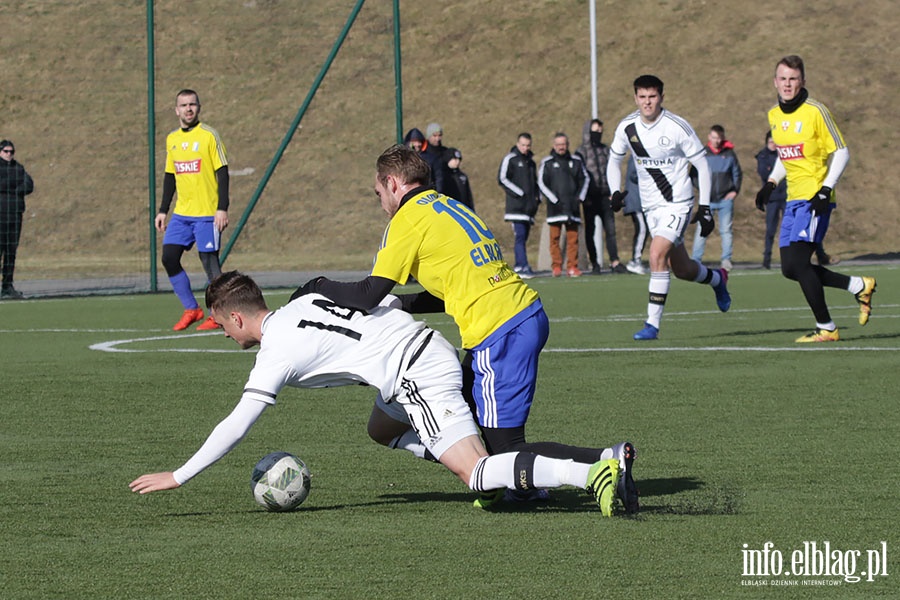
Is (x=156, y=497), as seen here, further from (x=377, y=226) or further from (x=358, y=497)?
(x=377, y=226)

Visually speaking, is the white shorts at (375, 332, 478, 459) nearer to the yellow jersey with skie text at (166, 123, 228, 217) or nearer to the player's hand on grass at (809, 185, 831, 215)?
the player's hand on grass at (809, 185, 831, 215)

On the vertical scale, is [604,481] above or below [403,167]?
below

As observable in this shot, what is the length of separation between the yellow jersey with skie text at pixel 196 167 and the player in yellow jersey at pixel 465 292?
897 cm

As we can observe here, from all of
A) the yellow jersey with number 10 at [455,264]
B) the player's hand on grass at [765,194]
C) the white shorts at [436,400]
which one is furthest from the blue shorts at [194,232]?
the white shorts at [436,400]

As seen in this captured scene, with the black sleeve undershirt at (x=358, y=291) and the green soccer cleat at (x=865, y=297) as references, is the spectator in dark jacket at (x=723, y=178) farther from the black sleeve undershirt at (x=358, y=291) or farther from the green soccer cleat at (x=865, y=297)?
the black sleeve undershirt at (x=358, y=291)

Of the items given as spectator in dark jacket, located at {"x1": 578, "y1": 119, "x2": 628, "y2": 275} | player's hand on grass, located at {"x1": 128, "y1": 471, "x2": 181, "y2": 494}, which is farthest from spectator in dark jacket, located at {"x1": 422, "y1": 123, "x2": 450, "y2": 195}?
player's hand on grass, located at {"x1": 128, "y1": 471, "x2": 181, "y2": 494}

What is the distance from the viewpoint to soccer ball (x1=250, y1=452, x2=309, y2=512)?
6219mm

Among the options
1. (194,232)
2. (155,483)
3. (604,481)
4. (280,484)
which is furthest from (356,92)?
(604,481)

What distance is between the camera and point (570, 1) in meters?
54.0

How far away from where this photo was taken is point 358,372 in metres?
6.15

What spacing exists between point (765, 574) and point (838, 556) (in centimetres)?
34

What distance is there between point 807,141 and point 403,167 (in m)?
6.82

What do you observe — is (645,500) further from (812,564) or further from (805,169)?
(805,169)

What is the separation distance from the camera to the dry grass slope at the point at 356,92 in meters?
34.3
